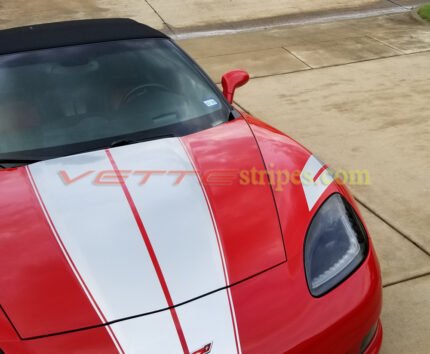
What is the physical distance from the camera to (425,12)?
902 centimetres

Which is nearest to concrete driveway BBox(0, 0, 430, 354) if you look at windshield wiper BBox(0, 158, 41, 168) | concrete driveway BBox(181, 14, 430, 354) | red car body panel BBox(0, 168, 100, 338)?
concrete driveway BBox(181, 14, 430, 354)

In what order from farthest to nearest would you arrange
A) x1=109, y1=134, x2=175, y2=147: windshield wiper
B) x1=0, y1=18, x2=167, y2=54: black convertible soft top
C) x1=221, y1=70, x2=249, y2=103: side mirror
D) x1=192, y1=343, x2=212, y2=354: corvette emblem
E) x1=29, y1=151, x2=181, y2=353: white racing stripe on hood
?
x1=221, y1=70, x2=249, y2=103: side mirror, x1=0, y1=18, x2=167, y2=54: black convertible soft top, x1=109, y1=134, x2=175, y2=147: windshield wiper, x1=29, y1=151, x2=181, y2=353: white racing stripe on hood, x1=192, y1=343, x2=212, y2=354: corvette emblem

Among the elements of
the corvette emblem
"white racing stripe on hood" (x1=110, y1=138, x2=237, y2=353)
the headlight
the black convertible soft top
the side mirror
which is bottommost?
the headlight

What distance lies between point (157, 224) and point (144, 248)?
0.44 ft

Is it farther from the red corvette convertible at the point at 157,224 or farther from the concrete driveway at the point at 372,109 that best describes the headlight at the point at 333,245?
the concrete driveway at the point at 372,109

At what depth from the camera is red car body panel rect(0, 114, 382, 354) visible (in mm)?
1812

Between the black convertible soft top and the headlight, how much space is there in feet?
5.54

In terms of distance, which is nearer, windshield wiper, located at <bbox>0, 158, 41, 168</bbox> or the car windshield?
windshield wiper, located at <bbox>0, 158, 41, 168</bbox>

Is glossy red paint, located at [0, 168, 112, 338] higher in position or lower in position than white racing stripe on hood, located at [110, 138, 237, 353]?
higher

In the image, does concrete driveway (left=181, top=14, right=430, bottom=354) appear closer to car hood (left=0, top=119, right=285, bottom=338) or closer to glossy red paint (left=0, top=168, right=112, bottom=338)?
car hood (left=0, top=119, right=285, bottom=338)

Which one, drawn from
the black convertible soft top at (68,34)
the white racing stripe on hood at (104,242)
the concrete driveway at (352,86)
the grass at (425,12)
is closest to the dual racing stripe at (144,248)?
the white racing stripe on hood at (104,242)

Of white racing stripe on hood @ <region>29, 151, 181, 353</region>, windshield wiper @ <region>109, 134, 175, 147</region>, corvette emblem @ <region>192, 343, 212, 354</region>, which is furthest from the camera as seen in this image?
windshield wiper @ <region>109, 134, 175, 147</region>

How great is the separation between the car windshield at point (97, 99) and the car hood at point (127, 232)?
0.59ft

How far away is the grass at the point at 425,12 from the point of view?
29.1ft
